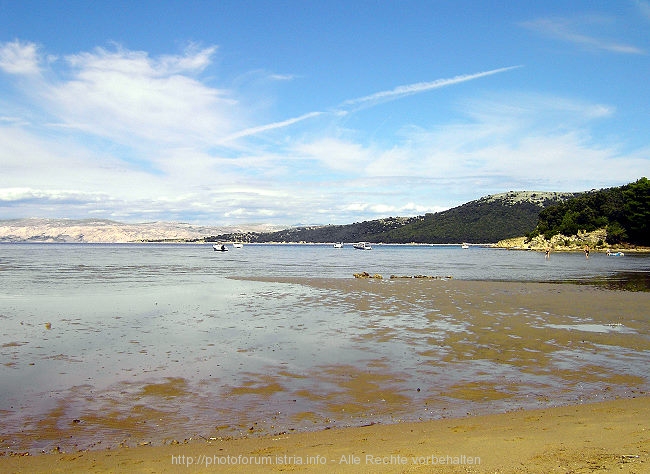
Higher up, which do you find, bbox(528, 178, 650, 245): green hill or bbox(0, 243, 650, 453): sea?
bbox(528, 178, 650, 245): green hill

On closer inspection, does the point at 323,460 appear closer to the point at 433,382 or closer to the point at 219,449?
the point at 219,449

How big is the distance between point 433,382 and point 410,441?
13.4 feet

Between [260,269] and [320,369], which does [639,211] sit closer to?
[260,269]

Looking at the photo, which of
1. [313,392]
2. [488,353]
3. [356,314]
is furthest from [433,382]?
[356,314]

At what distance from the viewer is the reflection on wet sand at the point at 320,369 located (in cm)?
907

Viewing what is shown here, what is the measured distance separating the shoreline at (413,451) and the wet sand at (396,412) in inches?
1.1

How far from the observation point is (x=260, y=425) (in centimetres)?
883

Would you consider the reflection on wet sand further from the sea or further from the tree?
the tree

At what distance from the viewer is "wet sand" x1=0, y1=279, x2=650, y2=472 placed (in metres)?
7.07

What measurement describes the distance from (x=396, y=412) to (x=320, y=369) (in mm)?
3593

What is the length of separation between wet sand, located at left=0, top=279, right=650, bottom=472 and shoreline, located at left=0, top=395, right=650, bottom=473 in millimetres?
29

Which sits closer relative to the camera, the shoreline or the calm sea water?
the shoreline

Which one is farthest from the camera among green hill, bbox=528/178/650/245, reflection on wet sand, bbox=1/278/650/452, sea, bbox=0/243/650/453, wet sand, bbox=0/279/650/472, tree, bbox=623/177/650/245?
green hill, bbox=528/178/650/245

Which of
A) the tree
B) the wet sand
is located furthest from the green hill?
the wet sand
